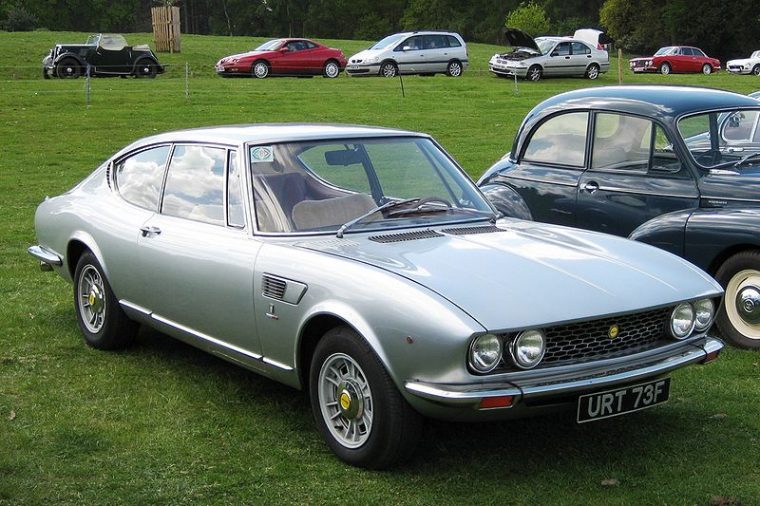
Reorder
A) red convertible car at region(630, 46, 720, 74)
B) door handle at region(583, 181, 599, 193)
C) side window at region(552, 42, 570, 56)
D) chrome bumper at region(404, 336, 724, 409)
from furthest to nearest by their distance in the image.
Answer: red convertible car at region(630, 46, 720, 74)
side window at region(552, 42, 570, 56)
door handle at region(583, 181, 599, 193)
chrome bumper at region(404, 336, 724, 409)

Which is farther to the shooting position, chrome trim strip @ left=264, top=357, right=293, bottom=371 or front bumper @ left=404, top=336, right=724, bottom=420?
chrome trim strip @ left=264, top=357, right=293, bottom=371

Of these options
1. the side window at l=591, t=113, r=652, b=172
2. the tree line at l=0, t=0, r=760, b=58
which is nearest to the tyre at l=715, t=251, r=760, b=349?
the side window at l=591, t=113, r=652, b=172

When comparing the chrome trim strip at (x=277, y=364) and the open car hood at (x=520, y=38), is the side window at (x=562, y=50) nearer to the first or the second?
the open car hood at (x=520, y=38)

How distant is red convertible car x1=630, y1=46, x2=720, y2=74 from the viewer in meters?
46.2

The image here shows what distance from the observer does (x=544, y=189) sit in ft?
28.4

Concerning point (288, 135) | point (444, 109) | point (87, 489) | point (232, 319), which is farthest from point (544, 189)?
point (444, 109)

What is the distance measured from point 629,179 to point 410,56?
27123 mm

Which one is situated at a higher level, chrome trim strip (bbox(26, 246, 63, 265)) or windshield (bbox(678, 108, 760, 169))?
windshield (bbox(678, 108, 760, 169))

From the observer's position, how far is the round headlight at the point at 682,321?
4855 mm

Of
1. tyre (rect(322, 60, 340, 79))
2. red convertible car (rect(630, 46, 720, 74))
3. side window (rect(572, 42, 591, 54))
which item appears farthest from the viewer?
red convertible car (rect(630, 46, 720, 74))

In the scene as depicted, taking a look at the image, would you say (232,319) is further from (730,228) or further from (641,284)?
(730,228)

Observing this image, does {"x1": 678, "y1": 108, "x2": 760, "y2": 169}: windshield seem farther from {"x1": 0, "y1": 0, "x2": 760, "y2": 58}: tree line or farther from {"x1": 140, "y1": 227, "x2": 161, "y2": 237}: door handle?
{"x1": 0, "y1": 0, "x2": 760, "y2": 58}: tree line

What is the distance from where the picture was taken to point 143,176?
21.6 ft

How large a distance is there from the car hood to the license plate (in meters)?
0.36
